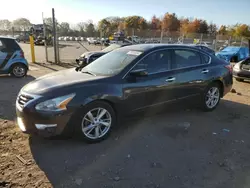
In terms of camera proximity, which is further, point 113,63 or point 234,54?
point 234,54

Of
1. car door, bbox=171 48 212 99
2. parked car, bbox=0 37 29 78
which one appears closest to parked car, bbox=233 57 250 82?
car door, bbox=171 48 212 99

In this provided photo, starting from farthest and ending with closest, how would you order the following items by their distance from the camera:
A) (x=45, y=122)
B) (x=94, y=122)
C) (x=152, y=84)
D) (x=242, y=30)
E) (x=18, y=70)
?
(x=242, y=30) → (x=18, y=70) → (x=152, y=84) → (x=94, y=122) → (x=45, y=122)

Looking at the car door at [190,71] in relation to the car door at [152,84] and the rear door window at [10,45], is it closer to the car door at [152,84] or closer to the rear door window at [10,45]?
the car door at [152,84]

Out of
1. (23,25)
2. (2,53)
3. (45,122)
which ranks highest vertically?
(23,25)

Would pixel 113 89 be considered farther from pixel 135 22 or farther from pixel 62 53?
pixel 135 22

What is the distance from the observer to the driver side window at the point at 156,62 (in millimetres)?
4207

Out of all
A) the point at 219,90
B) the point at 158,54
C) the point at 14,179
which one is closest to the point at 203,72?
the point at 219,90

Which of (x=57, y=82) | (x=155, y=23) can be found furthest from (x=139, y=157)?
(x=155, y=23)

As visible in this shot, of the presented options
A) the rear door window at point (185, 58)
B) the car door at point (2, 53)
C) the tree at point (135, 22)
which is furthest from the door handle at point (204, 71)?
the tree at point (135, 22)

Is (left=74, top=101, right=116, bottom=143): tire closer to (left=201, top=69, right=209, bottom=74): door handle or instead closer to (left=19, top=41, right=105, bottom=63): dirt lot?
(left=201, top=69, right=209, bottom=74): door handle

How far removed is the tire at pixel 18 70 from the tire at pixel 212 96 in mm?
7307

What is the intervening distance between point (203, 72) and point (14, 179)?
13.7 ft

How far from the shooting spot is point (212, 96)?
546 centimetres

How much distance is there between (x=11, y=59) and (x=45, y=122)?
21.9ft
